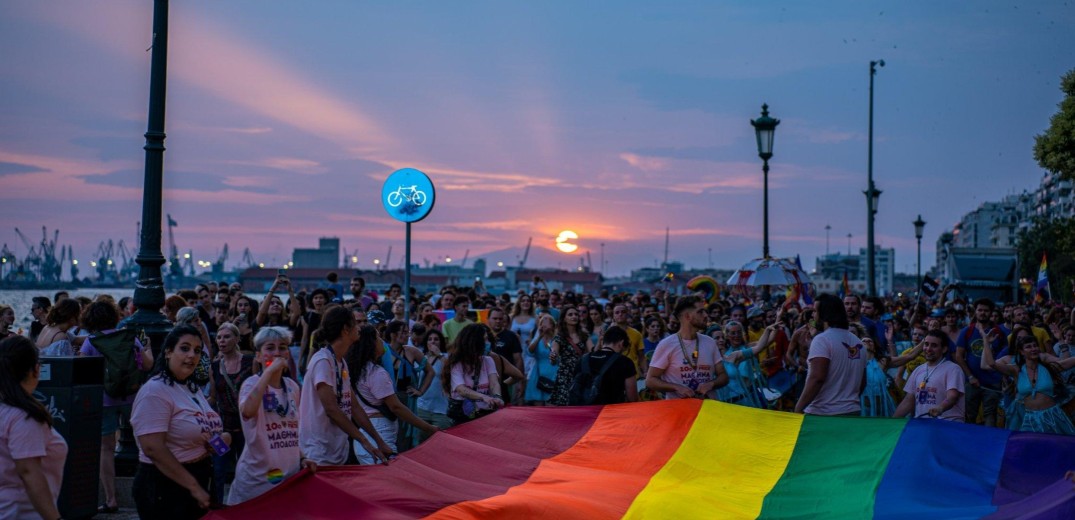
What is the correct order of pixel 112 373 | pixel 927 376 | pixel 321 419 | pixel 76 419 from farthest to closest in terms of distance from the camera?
1. pixel 927 376
2. pixel 112 373
3. pixel 76 419
4. pixel 321 419

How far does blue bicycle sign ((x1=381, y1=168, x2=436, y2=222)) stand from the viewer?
46.7ft

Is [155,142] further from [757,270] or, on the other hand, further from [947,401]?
[757,270]

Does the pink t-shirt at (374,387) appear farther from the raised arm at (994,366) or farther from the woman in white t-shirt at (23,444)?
the raised arm at (994,366)

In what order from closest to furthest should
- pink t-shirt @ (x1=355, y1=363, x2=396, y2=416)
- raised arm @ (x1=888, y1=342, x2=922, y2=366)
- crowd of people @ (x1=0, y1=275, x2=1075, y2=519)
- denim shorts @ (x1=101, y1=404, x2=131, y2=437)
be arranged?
crowd of people @ (x1=0, y1=275, x2=1075, y2=519), pink t-shirt @ (x1=355, y1=363, x2=396, y2=416), denim shorts @ (x1=101, y1=404, x2=131, y2=437), raised arm @ (x1=888, y1=342, x2=922, y2=366)

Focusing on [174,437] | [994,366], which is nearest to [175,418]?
[174,437]

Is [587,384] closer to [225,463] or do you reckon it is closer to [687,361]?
[687,361]

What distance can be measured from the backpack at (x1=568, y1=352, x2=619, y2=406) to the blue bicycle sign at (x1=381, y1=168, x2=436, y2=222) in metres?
4.64

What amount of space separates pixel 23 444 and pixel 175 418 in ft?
3.32

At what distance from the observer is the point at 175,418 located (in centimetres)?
618

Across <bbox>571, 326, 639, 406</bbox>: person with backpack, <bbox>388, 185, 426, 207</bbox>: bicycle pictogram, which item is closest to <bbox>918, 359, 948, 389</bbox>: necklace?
<bbox>571, 326, 639, 406</bbox>: person with backpack

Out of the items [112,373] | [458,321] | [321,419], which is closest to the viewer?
[321,419]

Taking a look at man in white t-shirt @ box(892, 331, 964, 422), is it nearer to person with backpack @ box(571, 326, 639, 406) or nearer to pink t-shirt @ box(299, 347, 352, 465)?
person with backpack @ box(571, 326, 639, 406)

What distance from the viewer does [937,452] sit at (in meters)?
8.14

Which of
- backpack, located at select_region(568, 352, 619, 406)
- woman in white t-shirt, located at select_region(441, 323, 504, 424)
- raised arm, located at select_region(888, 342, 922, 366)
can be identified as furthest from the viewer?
raised arm, located at select_region(888, 342, 922, 366)
